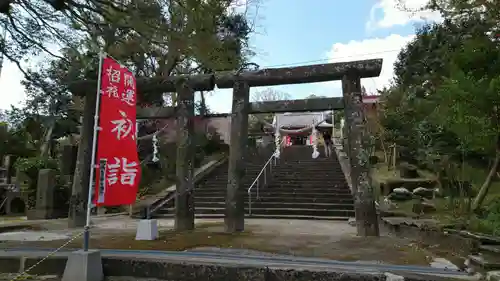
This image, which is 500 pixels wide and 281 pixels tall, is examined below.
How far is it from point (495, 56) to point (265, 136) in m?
19.1

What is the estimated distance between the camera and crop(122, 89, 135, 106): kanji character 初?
530cm

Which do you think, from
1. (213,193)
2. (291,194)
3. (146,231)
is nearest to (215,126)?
(213,193)

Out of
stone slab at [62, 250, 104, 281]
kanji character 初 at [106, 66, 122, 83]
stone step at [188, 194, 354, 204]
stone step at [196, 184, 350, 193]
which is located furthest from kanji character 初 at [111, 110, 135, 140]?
stone step at [196, 184, 350, 193]

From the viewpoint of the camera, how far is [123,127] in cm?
509

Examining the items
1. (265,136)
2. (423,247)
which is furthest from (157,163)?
(423,247)

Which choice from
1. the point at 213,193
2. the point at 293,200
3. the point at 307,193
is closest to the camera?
the point at 293,200

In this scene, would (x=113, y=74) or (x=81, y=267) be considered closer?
(x=81, y=267)

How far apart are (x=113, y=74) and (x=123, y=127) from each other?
0.74m

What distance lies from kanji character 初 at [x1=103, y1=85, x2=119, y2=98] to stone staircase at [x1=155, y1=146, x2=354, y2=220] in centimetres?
716

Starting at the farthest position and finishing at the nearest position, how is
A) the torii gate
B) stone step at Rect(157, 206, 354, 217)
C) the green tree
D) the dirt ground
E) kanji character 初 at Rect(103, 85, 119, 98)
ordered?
stone step at Rect(157, 206, 354, 217) → the torii gate → the green tree → the dirt ground → kanji character 初 at Rect(103, 85, 119, 98)

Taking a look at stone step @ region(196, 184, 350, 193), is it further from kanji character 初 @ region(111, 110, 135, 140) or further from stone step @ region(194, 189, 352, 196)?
kanji character 初 @ region(111, 110, 135, 140)

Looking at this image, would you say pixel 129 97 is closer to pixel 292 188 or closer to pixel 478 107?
pixel 478 107

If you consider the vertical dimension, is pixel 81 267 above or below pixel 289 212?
below

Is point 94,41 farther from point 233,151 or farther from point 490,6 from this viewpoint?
point 490,6
